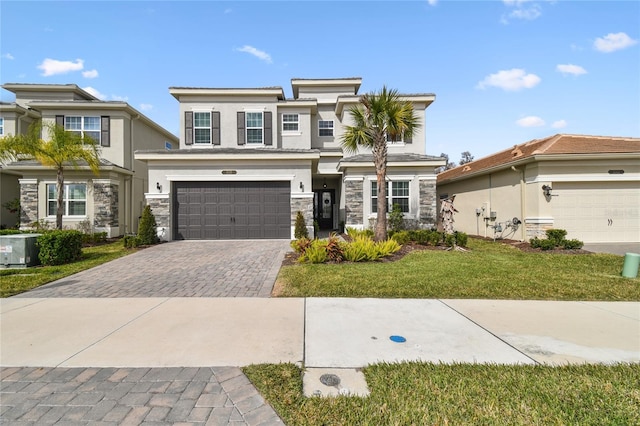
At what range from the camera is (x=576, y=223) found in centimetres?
1291

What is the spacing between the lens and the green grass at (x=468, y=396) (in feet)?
8.02

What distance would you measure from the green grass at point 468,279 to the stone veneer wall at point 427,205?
5734 mm

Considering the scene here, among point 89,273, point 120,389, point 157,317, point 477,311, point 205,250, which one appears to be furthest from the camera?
point 205,250

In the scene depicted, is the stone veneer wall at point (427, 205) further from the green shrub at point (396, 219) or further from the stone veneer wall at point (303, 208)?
the stone veneer wall at point (303, 208)

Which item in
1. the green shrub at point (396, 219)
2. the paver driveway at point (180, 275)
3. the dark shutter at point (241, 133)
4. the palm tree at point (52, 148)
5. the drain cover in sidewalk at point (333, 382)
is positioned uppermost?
the dark shutter at point (241, 133)

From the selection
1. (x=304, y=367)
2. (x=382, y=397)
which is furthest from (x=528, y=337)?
(x=304, y=367)

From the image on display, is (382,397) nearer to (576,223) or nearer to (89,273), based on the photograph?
(89,273)

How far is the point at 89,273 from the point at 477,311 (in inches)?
360

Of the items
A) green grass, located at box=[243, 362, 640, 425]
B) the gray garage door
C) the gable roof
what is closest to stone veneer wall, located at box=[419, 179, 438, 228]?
the gable roof

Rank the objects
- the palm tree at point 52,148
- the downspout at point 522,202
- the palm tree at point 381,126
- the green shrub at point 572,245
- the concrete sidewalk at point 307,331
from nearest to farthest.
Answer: the concrete sidewalk at point 307,331
the palm tree at point 381,126
the green shrub at point 572,245
the palm tree at point 52,148
the downspout at point 522,202

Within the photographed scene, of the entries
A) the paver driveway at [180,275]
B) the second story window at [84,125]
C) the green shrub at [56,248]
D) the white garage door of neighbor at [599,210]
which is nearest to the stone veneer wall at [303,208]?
the paver driveway at [180,275]

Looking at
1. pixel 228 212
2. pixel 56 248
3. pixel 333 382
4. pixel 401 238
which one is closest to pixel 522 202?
pixel 401 238

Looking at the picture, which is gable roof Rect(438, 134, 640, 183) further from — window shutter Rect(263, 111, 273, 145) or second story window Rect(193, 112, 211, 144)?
second story window Rect(193, 112, 211, 144)

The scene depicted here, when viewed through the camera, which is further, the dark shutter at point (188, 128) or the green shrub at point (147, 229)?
the dark shutter at point (188, 128)
